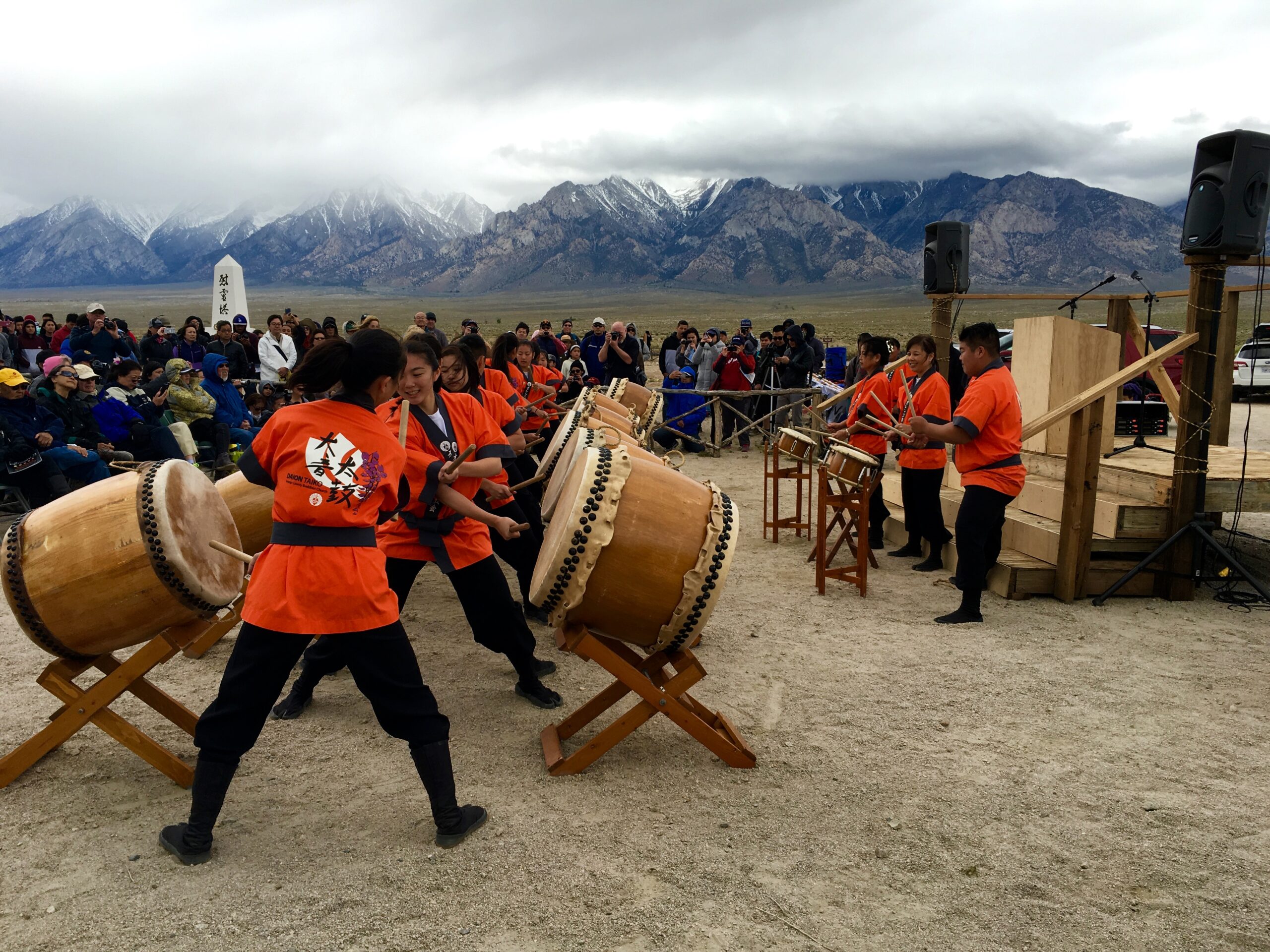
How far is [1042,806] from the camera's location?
143 inches

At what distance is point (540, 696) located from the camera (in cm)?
469

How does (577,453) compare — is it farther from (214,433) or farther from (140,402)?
(214,433)

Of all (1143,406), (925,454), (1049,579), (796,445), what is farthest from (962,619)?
(1143,406)

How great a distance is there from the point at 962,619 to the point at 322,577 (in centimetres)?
449

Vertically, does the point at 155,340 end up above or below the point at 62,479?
above

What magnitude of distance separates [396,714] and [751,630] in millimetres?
3211

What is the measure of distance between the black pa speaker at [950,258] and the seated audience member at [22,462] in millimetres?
8604

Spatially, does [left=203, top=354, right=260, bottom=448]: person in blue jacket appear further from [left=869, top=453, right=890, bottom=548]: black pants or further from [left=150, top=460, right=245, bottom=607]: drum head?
[left=869, top=453, right=890, bottom=548]: black pants

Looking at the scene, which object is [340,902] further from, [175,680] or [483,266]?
[483,266]

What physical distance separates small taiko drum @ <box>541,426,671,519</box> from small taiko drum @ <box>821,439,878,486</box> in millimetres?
2003

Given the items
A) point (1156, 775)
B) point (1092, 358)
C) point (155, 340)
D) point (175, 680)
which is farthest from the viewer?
point (155, 340)

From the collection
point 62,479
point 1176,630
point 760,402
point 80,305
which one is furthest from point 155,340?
point 80,305

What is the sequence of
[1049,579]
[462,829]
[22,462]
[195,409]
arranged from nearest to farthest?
[462,829], [1049,579], [22,462], [195,409]

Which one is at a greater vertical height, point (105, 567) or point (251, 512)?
point (105, 567)
